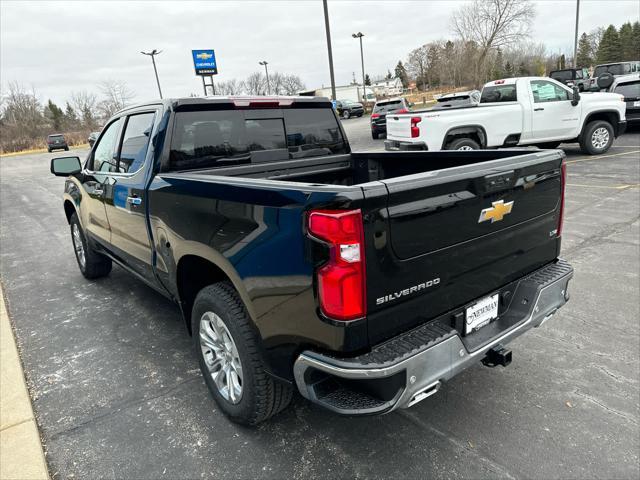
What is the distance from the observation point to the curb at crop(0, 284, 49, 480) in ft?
8.20

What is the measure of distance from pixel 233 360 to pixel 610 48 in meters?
90.8

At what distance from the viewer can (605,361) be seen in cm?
320

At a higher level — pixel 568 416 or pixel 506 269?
pixel 506 269

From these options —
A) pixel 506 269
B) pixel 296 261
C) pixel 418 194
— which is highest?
pixel 418 194

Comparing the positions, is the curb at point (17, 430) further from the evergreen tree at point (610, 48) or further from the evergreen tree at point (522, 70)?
the evergreen tree at point (610, 48)

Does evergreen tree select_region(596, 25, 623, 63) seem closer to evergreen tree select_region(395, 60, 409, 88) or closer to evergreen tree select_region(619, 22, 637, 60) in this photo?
evergreen tree select_region(619, 22, 637, 60)

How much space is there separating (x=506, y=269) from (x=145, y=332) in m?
3.11

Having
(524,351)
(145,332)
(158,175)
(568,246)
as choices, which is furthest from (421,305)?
(568,246)

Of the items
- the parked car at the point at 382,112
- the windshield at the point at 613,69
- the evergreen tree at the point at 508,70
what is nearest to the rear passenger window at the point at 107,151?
the parked car at the point at 382,112

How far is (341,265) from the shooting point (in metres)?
1.88

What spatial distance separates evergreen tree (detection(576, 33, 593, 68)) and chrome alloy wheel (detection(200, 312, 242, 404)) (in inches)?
3585

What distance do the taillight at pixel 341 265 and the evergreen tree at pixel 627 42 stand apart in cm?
8656

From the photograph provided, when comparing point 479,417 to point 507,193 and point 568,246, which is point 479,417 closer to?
point 507,193

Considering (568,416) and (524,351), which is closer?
(568,416)
